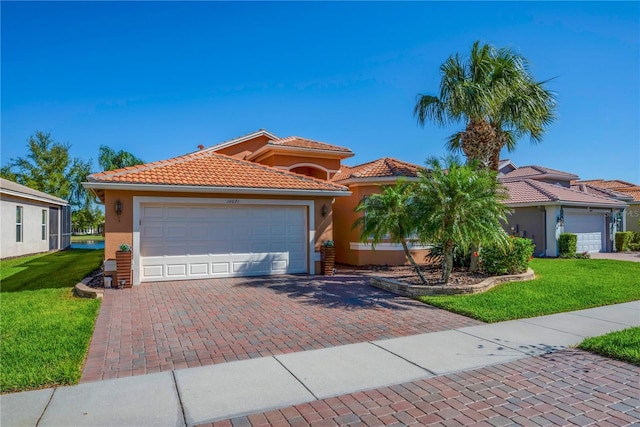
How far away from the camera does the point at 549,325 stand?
295 inches

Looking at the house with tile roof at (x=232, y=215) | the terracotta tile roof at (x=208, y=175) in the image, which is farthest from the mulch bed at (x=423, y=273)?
the terracotta tile roof at (x=208, y=175)

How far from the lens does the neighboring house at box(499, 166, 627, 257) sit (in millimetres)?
20719

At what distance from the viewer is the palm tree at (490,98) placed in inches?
515

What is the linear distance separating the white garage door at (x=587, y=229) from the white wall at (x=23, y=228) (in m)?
30.1

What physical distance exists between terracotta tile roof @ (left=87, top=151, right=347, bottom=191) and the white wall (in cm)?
1191

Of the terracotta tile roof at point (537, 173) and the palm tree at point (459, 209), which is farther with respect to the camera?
the terracotta tile roof at point (537, 173)

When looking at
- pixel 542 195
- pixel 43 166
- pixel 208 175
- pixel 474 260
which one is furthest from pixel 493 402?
pixel 43 166

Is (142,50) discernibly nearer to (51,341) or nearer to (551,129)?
(51,341)

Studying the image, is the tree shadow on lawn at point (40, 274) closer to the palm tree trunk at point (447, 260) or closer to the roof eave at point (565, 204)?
the palm tree trunk at point (447, 260)

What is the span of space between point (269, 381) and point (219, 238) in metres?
8.40

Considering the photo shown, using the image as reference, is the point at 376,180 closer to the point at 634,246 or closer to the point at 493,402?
the point at 493,402

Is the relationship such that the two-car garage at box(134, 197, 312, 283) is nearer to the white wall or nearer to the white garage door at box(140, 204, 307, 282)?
the white garage door at box(140, 204, 307, 282)

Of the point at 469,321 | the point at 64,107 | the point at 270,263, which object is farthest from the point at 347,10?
the point at 64,107

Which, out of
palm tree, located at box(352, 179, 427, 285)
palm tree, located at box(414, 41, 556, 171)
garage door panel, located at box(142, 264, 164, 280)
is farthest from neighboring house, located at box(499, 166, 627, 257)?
garage door panel, located at box(142, 264, 164, 280)
